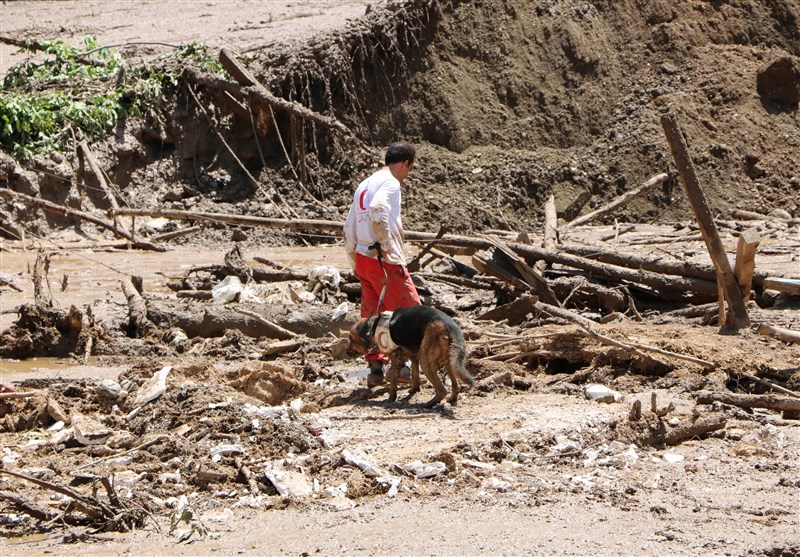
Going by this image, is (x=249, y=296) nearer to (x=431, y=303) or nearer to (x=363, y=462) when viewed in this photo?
(x=431, y=303)

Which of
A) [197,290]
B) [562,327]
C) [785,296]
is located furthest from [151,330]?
[785,296]

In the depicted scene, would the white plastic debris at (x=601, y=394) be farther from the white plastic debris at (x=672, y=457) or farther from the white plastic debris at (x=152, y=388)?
the white plastic debris at (x=152, y=388)

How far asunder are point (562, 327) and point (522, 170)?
452 inches

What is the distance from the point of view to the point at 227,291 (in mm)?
11664

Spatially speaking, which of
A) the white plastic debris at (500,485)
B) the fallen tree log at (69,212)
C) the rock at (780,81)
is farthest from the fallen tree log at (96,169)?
the rock at (780,81)

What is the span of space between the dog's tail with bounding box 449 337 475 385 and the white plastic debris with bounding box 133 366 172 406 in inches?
82.7

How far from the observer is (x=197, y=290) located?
12.5m

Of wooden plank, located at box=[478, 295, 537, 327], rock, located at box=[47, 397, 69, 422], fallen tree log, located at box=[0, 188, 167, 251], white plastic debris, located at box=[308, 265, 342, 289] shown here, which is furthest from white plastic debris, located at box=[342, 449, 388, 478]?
fallen tree log, located at box=[0, 188, 167, 251]

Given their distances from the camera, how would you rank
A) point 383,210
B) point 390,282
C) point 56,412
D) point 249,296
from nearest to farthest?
point 56,412, point 383,210, point 390,282, point 249,296

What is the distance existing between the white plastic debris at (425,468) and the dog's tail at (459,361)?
4.32ft

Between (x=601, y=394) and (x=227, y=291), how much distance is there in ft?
17.3

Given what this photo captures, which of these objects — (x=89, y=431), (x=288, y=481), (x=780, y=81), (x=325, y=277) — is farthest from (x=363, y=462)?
(x=780, y=81)

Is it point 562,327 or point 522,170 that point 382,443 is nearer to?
point 562,327

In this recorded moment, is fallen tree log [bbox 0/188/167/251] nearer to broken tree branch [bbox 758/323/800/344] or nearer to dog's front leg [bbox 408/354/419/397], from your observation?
dog's front leg [bbox 408/354/419/397]
